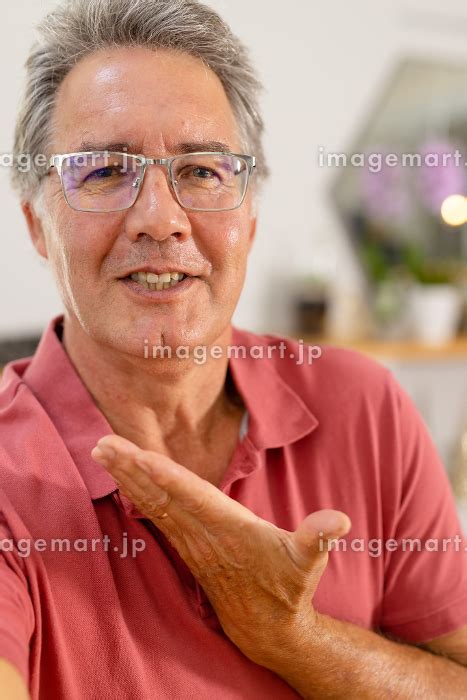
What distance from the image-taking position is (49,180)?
3.47ft

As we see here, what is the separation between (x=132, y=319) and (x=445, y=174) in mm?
2148

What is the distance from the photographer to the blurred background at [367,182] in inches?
106

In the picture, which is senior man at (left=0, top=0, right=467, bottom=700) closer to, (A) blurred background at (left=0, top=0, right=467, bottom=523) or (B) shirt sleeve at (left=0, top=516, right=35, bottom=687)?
(B) shirt sleeve at (left=0, top=516, right=35, bottom=687)

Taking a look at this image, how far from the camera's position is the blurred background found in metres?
2.70

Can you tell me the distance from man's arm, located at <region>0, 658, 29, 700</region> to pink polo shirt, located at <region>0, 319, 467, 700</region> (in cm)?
1

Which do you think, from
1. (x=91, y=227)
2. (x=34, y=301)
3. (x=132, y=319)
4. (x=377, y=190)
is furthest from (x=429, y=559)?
(x=377, y=190)

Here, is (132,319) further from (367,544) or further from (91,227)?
(367,544)

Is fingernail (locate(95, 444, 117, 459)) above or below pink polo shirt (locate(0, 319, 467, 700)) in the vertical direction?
above

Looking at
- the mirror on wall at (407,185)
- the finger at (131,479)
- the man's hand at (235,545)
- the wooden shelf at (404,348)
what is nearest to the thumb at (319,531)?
the man's hand at (235,545)

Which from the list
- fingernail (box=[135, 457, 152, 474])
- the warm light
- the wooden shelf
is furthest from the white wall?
fingernail (box=[135, 457, 152, 474])

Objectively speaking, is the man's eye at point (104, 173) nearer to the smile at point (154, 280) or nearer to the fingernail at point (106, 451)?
the smile at point (154, 280)

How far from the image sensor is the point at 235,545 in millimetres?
849

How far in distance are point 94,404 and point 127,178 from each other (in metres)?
0.30

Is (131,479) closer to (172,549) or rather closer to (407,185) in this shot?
(172,549)
